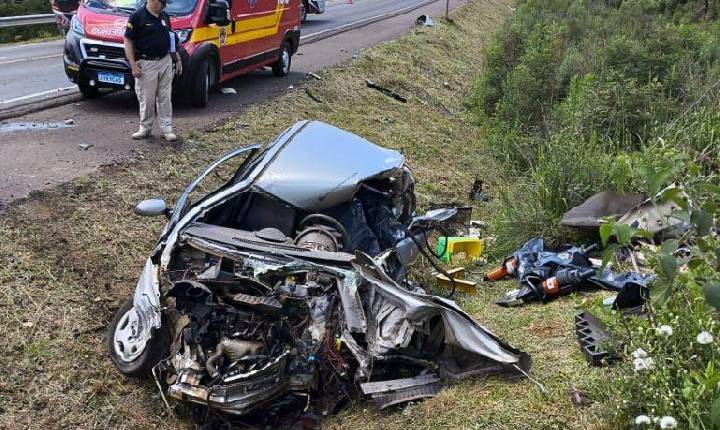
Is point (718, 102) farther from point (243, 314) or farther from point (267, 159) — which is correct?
point (243, 314)

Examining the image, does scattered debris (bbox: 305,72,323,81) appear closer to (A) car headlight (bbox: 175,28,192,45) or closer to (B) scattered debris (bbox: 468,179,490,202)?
(A) car headlight (bbox: 175,28,192,45)

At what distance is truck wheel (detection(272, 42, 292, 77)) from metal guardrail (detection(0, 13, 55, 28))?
9.96 m

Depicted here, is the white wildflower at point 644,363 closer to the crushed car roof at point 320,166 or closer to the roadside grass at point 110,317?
the roadside grass at point 110,317

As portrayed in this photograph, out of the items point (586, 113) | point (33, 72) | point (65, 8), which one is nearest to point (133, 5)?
point (33, 72)

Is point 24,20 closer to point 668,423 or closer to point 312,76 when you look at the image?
point 312,76

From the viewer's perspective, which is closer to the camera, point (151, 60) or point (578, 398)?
point (578, 398)

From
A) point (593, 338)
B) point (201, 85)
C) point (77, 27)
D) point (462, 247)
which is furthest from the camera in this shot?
point (201, 85)

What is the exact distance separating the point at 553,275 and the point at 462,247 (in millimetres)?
1560

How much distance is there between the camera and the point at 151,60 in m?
8.52

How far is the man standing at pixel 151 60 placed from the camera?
8289mm

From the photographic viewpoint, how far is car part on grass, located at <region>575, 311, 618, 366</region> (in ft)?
14.7

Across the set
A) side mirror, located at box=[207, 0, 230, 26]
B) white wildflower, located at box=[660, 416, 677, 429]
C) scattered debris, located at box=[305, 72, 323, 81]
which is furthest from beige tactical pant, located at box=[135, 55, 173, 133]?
white wildflower, located at box=[660, 416, 677, 429]

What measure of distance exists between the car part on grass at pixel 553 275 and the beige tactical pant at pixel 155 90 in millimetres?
4698

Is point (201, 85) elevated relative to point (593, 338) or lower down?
lower down
